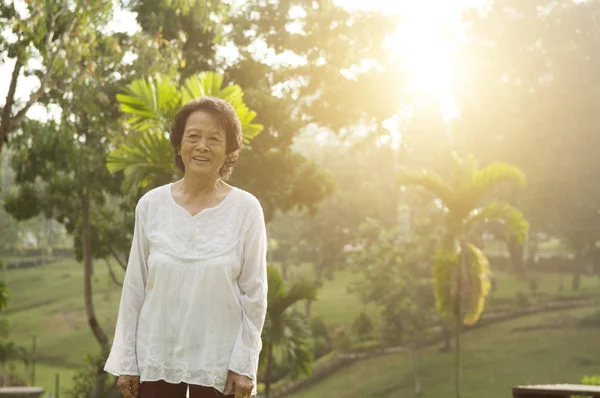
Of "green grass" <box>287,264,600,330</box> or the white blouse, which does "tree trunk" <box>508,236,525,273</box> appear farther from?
the white blouse

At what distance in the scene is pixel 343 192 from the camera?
154 ft

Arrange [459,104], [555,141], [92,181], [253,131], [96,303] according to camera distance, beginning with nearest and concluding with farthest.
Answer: [253,131] → [92,181] → [555,141] → [459,104] → [96,303]

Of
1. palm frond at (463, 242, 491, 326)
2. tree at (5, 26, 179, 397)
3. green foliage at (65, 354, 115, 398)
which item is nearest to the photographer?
tree at (5, 26, 179, 397)

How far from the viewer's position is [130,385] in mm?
2984

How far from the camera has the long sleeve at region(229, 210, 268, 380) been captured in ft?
9.67

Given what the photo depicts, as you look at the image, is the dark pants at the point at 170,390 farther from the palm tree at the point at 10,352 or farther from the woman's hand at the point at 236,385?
the palm tree at the point at 10,352

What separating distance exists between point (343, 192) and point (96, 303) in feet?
52.0

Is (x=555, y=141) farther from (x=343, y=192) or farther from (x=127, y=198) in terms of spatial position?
(x=127, y=198)

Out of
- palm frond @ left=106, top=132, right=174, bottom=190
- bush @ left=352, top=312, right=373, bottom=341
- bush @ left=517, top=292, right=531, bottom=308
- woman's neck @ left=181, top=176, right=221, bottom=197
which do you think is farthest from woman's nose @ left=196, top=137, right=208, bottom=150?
bush @ left=517, top=292, right=531, bottom=308

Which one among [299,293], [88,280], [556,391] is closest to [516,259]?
[88,280]

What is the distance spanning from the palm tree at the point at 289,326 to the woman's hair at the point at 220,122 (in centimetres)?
1420

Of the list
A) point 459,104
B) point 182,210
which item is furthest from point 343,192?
point 182,210

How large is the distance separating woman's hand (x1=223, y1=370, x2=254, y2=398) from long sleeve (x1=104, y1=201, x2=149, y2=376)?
0.94ft

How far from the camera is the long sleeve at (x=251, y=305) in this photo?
9.67ft
